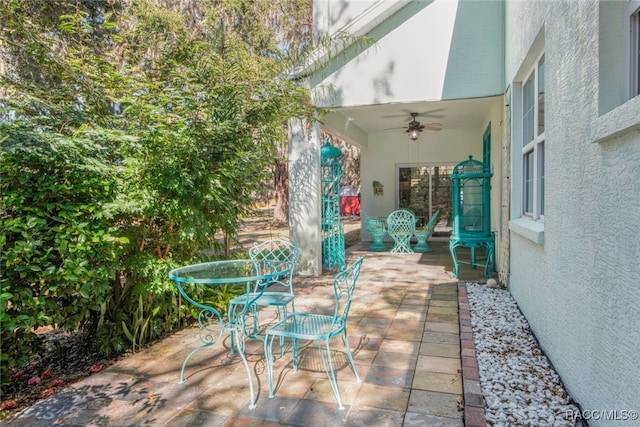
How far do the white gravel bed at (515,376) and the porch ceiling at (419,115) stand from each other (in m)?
3.87

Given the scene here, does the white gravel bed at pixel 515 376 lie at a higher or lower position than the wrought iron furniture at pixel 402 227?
lower

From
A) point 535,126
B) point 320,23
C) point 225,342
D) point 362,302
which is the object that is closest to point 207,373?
point 225,342

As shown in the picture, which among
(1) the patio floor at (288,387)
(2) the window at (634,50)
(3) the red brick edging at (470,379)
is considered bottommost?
(1) the patio floor at (288,387)

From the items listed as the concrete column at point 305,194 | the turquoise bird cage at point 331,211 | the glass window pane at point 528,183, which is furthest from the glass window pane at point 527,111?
the turquoise bird cage at point 331,211

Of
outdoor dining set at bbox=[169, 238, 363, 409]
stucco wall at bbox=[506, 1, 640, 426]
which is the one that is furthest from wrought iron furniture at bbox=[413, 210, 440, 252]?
stucco wall at bbox=[506, 1, 640, 426]

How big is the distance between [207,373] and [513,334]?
281 centimetres

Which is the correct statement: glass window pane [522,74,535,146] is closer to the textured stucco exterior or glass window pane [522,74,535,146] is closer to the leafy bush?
the textured stucco exterior

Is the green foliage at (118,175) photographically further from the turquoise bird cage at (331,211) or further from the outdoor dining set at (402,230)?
the outdoor dining set at (402,230)

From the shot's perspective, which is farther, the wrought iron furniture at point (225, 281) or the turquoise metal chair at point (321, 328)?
the wrought iron furniture at point (225, 281)

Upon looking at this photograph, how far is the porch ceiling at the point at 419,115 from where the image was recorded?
7004mm

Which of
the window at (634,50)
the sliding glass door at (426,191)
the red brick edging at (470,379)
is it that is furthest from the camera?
the sliding glass door at (426,191)

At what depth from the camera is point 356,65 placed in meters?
6.25

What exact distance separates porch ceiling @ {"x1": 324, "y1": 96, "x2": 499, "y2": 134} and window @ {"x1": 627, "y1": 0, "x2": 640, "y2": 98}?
4.62 m

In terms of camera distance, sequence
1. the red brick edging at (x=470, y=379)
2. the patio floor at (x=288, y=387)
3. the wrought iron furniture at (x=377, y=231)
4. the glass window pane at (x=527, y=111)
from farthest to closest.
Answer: the wrought iron furniture at (x=377, y=231) → the glass window pane at (x=527, y=111) → the patio floor at (x=288, y=387) → the red brick edging at (x=470, y=379)
